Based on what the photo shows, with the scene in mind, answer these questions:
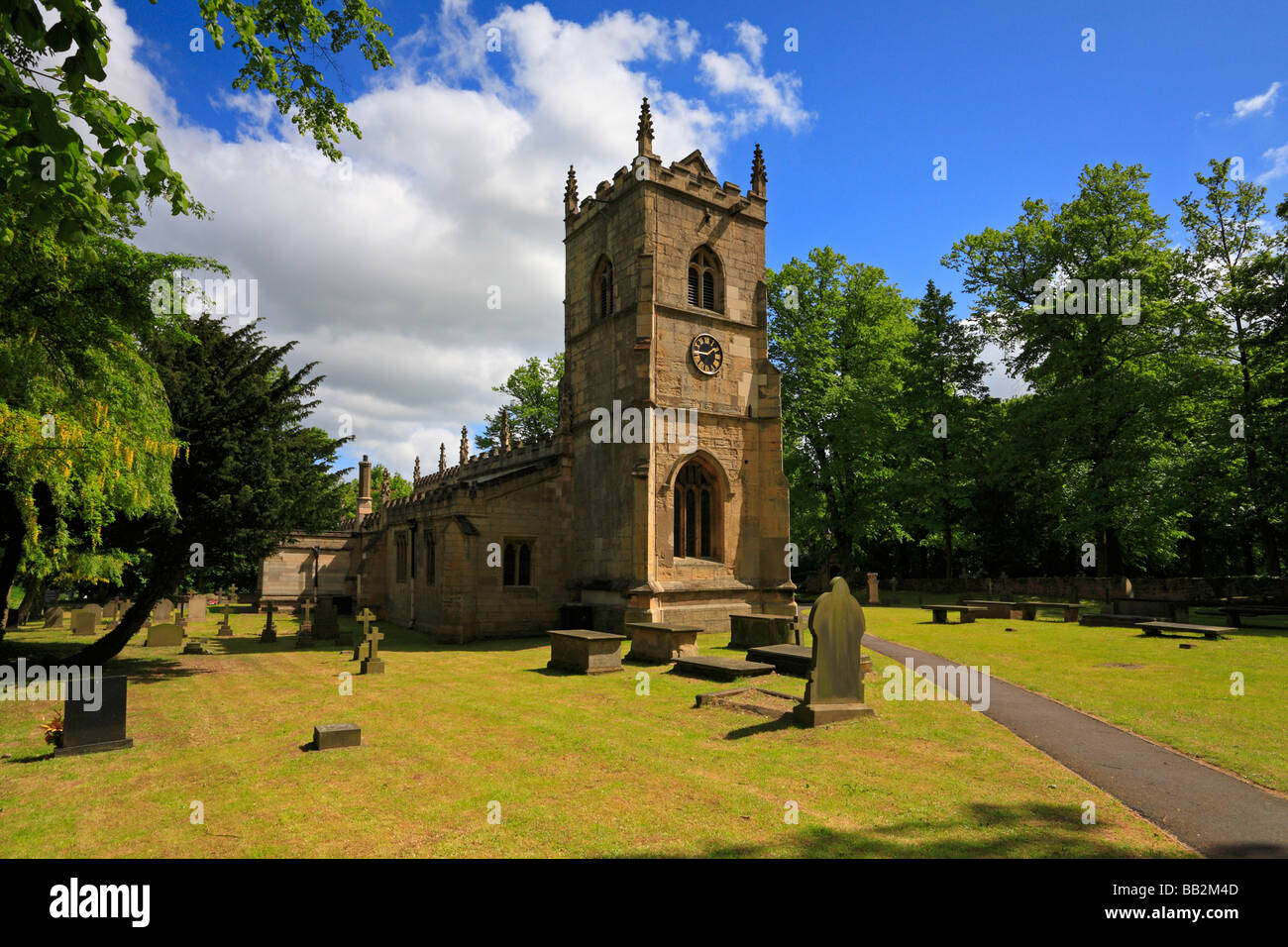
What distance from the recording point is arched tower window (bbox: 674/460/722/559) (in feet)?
68.1

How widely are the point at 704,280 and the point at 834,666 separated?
611 inches

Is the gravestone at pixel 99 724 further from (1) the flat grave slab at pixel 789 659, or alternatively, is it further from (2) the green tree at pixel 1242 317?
(2) the green tree at pixel 1242 317

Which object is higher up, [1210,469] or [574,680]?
[1210,469]

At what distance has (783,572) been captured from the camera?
21.5 metres

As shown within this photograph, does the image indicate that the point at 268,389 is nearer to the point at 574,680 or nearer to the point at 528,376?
the point at 574,680

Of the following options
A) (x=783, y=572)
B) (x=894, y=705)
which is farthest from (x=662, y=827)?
(x=783, y=572)

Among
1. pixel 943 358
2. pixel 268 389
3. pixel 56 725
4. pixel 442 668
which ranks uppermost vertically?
pixel 943 358

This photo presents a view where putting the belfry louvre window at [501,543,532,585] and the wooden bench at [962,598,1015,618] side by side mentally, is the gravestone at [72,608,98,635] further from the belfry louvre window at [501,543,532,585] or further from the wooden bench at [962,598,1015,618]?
the wooden bench at [962,598,1015,618]

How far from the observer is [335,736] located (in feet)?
27.6

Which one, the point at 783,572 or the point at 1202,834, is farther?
the point at 783,572

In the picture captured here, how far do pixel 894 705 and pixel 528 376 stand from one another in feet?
137

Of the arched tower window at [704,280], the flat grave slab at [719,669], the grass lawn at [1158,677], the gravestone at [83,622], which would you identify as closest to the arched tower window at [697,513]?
the arched tower window at [704,280]

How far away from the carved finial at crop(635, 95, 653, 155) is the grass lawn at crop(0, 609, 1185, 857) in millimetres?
16524

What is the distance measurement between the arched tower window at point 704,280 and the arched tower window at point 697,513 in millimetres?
5296
